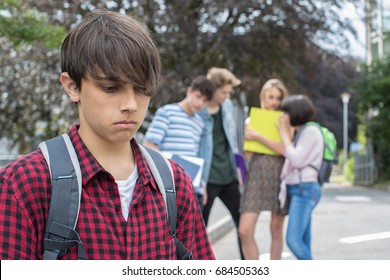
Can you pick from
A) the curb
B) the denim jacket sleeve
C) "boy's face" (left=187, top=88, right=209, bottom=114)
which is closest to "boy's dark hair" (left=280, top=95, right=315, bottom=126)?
the denim jacket sleeve

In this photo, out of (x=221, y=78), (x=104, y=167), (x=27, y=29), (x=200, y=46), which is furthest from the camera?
(x=200, y=46)

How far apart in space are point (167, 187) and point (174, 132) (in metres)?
4.28

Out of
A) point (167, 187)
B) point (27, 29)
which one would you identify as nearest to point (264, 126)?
point (27, 29)

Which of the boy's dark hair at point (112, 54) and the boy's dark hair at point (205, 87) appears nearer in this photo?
the boy's dark hair at point (112, 54)

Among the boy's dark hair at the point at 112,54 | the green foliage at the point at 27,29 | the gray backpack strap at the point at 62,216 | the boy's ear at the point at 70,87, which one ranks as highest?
the green foliage at the point at 27,29

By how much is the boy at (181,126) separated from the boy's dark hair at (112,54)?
4.27m

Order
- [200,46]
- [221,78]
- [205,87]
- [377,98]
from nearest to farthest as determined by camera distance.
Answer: [205,87] → [221,78] → [200,46] → [377,98]

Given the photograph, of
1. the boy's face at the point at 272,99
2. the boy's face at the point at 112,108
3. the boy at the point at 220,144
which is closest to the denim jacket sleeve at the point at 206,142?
the boy at the point at 220,144

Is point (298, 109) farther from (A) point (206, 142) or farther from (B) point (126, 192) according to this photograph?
(B) point (126, 192)

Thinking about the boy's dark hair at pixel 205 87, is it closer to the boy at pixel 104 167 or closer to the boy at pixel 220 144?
the boy at pixel 220 144

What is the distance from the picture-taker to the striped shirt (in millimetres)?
6383

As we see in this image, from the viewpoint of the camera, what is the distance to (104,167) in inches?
81.0

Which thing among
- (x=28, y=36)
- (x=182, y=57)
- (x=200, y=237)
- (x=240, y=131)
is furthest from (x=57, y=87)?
(x=200, y=237)

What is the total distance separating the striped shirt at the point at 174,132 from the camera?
6383mm
